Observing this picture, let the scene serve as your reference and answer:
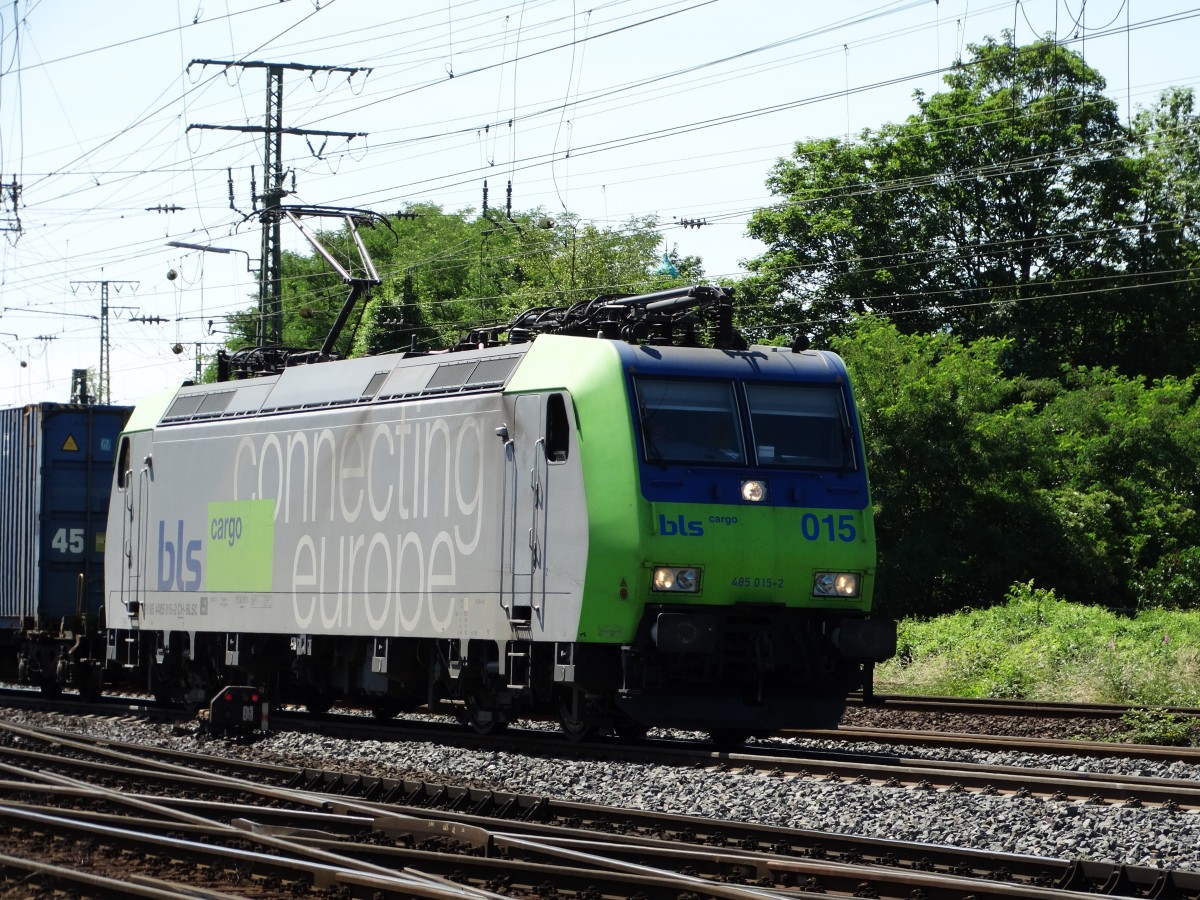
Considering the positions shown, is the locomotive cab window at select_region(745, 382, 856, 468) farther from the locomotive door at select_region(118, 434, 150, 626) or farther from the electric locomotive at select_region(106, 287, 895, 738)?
the locomotive door at select_region(118, 434, 150, 626)

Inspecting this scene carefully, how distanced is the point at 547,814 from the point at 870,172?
138 feet

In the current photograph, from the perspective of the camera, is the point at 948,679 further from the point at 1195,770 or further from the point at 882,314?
the point at 882,314

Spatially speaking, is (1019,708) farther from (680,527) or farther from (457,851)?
(457,851)

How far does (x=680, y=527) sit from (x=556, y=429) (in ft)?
5.00

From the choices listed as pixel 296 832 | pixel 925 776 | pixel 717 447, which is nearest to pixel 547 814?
pixel 296 832

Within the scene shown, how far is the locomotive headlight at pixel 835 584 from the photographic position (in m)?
14.6

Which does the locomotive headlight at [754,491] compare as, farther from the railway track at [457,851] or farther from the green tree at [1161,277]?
the green tree at [1161,277]

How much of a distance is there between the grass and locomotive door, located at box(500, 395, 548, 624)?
7.24 m

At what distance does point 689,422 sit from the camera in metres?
14.5

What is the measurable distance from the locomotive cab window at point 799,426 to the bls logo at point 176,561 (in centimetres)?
814

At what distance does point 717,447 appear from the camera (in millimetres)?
14555

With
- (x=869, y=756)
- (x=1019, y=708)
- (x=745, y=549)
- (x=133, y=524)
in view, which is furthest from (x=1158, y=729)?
(x=133, y=524)

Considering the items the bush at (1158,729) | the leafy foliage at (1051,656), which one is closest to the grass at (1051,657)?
the leafy foliage at (1051,656)

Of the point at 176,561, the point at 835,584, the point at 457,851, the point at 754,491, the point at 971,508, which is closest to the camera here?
the point at 457,851
